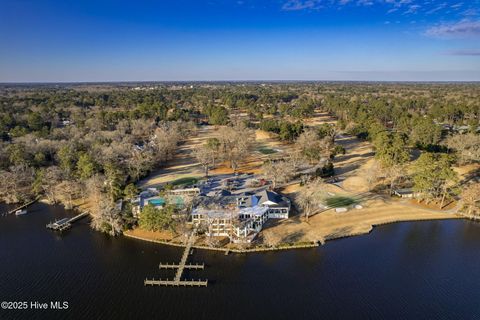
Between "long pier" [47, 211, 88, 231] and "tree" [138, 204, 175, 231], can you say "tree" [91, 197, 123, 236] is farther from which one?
"long pier" [47, 211, 88, 231]

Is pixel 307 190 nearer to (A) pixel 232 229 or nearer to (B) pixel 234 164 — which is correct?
(A) pixel 232 229

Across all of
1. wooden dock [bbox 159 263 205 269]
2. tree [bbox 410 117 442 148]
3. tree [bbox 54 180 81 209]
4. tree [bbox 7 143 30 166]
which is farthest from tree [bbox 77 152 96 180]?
tree [bbox 410 117 442 148]

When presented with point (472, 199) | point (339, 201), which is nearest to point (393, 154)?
point (472, 199)

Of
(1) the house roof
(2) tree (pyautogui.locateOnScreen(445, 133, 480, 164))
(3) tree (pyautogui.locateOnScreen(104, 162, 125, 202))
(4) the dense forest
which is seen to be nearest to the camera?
(1) the house roof

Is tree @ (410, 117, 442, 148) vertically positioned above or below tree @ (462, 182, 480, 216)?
above

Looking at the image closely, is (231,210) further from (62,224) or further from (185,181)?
(62,224)

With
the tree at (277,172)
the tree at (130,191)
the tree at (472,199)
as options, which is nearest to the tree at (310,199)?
the tree at (277,172)

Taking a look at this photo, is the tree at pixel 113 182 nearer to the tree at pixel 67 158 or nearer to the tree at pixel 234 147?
the tree at pixel 67 158
